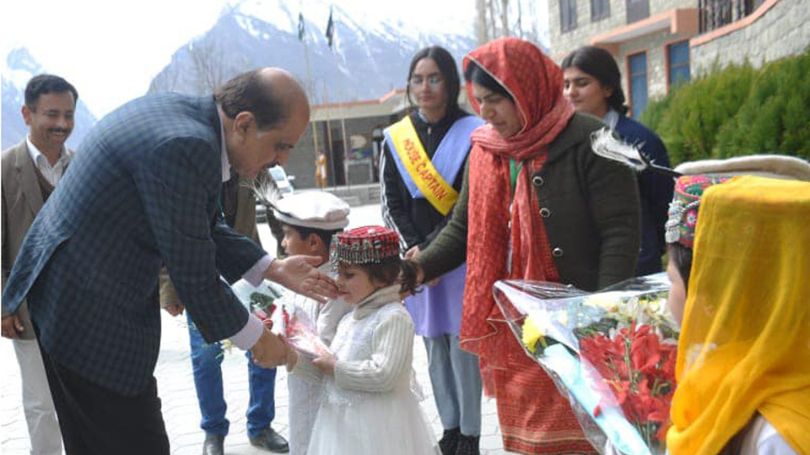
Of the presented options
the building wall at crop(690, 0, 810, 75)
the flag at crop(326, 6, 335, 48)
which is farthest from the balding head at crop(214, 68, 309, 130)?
the flag at crop(326, 6, 335, 48)

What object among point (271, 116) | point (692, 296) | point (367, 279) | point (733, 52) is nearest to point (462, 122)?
point (367, 279)

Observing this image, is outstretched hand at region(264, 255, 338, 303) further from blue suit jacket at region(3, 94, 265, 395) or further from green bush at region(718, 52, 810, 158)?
green bush at region(718, 52, 810, 158)

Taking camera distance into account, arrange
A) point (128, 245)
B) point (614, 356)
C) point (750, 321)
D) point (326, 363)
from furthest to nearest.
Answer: point (326, 363) → point (128, 245) → point (614, 356) → point (750, 321)

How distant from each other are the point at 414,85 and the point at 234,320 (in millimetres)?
1909

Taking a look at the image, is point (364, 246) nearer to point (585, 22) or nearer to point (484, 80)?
point (484, 80)

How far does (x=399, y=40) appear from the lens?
124750 millimetres

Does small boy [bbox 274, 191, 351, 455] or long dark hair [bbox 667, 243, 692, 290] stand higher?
long dark hair [bbox 667, 243, 692, 290]

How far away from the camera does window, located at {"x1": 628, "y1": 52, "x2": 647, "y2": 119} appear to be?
20984 mm

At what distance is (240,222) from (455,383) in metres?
1.47

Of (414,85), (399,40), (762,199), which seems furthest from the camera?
(399,40)

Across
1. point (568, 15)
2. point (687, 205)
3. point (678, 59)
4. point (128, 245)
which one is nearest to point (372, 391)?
point (128, 245)

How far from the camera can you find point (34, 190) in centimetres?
396

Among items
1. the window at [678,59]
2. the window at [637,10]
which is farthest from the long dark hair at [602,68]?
the window at [637,10]

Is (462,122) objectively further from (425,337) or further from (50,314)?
(50,314)
